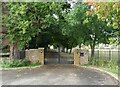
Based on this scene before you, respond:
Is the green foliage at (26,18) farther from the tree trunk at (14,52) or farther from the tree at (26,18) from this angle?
the tree trunk at (14,52)

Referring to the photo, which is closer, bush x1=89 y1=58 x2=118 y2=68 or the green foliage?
the green foliage

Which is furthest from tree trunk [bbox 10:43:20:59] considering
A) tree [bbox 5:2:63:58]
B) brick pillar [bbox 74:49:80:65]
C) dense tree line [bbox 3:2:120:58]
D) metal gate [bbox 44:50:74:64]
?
brick pillar [bbox 74:49:80:65]

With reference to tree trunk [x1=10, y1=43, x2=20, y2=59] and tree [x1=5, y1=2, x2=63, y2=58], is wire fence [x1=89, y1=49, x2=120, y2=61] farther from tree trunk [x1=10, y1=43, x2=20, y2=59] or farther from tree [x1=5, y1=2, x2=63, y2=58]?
tree trunk [x1=10, y1=43, x2=20, y2=59]

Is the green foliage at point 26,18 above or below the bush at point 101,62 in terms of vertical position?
above

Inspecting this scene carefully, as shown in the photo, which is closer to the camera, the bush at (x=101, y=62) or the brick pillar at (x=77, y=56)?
the bush at (x=101, y=62)

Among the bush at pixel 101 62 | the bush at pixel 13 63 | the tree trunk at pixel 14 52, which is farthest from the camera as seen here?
the tree trunk at pixel 14 52

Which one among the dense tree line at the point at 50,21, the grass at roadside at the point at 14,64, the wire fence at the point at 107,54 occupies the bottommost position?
the grass at roadside at the point at 14,64

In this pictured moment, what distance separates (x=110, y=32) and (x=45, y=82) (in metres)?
8.22

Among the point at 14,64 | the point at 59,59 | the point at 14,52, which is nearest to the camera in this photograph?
the point at 14,64

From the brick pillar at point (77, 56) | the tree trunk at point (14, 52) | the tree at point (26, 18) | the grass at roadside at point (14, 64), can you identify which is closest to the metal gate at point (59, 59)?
the brick pillar at point (77, 56)

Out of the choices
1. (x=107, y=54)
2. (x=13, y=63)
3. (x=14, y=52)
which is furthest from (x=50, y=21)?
(x=107, y=54)

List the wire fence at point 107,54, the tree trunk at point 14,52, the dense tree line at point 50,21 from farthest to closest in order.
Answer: the wire fence at point 107,54
the tree trunk at point 14,52
the dense tree line at point 50,21

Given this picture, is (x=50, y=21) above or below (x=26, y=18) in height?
below

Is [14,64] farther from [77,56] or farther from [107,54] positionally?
[107,54]
